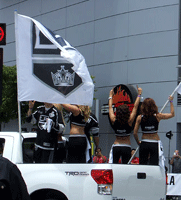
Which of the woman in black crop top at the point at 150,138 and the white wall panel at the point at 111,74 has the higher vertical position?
the white wall panel at the point at 111,74

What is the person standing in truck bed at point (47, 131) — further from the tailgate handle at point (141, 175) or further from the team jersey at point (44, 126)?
the tailgate handle at point (141, 175)

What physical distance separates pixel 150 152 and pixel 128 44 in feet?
60.1

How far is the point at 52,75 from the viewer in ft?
23.3

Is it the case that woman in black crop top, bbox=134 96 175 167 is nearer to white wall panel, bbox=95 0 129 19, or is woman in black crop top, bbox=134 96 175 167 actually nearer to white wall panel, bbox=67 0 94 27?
white wall panel, bbox=95 0 129 19

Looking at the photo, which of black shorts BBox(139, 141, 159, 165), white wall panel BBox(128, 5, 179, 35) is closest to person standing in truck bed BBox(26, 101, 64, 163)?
black shorts BBox(139, 141, 159, 165)

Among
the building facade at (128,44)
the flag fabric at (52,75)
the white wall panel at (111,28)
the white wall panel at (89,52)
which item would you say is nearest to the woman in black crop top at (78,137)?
the flag fabric at (52,75)

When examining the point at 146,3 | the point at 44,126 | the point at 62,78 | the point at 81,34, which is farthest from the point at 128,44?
the point at 62,78

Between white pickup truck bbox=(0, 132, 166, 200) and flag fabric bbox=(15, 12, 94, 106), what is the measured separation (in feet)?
2.65

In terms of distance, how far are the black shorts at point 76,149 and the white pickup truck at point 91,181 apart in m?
0.82

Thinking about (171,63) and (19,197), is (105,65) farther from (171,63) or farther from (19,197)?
(19,197)

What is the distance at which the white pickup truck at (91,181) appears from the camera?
6312mm

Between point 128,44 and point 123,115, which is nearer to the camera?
point 123,115

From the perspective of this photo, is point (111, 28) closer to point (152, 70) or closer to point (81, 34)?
point (81, 34)

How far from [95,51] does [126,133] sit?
19.7 m
